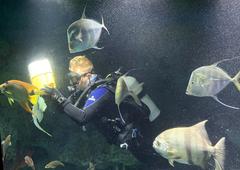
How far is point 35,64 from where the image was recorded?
4.10m

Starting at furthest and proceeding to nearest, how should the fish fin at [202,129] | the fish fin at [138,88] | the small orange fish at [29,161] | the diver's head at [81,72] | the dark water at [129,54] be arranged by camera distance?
the small orange fish at [29,161], the diver's head at [81,72], the fish fin at [138,88], the dark water at [129,54], the fish fin at [202,129]

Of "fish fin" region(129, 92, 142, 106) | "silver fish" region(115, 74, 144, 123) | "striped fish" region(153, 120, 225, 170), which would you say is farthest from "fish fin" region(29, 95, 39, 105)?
"striped fish" region(153, 120, 225, 170)

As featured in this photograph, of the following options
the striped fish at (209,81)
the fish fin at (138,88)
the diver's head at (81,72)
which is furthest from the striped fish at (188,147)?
the diver's head at (81,72)

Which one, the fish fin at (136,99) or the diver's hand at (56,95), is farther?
the diver's hand at (56,95)

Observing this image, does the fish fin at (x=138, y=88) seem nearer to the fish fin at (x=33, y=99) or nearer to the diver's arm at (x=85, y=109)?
the diver's arm at (x=85, y=109)

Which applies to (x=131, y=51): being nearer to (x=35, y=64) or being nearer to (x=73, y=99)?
(x=73, y=99)

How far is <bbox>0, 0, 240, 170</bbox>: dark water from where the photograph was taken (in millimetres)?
3445

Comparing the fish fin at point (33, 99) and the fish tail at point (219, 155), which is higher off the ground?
the fish fin at point (33, 99)

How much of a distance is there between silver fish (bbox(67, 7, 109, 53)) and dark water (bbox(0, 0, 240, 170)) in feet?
0.39

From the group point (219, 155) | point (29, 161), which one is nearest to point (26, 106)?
point (29, 161)

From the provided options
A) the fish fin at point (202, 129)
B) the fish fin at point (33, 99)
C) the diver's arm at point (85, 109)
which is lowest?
the fish fin at point (202, 129)

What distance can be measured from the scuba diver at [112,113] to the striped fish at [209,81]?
0.52 metres

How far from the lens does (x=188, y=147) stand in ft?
10.4

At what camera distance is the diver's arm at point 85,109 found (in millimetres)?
3587
